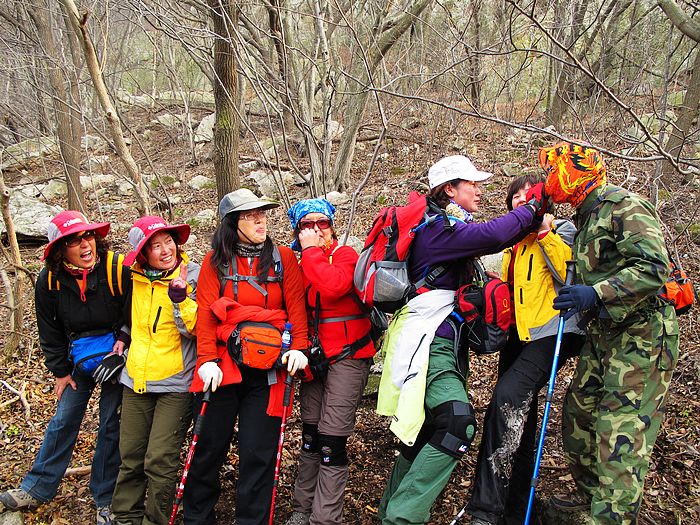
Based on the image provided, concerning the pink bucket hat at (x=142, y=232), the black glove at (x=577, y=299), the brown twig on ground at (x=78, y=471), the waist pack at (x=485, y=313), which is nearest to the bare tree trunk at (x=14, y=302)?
the brown twig on ground at (x=78, y=471)

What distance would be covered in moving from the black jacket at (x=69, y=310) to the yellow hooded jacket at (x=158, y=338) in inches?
9.8

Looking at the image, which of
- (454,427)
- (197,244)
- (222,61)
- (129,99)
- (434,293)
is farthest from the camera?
(129,99)

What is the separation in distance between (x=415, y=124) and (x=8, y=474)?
38.3 feet

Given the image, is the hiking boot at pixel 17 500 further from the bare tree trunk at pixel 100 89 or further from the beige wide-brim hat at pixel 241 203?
the bare tree trunk at pixel 100 89

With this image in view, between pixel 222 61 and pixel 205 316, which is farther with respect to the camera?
pixel 222 61

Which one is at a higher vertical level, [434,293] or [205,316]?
[434,293]

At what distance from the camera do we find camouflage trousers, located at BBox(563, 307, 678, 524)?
9.74 ft

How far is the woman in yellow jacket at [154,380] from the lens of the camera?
3.70 m

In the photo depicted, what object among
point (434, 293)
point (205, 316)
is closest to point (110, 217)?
point (205, 316)

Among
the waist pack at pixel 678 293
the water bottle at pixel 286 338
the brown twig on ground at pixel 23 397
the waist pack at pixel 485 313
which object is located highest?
the waist pack at pixel 678 293

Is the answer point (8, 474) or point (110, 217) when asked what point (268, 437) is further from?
point (110, 217)

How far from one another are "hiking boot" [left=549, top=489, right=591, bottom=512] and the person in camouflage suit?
0.01m

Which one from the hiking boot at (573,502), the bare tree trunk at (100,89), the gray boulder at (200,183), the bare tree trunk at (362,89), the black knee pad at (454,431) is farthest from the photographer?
the gray boulder at (200,183)

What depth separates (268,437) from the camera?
3.68m
